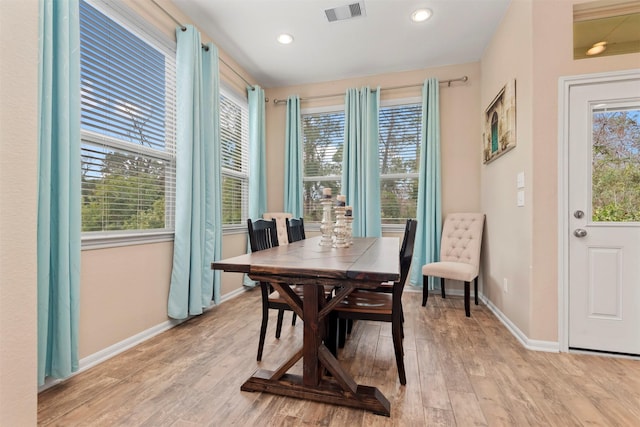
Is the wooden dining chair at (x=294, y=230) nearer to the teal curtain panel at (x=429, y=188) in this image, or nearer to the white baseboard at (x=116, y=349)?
the white baseboard at (x=116, y=349)

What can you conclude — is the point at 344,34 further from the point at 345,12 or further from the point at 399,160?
the point at 399,160

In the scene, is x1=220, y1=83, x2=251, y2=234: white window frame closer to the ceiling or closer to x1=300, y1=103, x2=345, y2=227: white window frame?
the ceiling

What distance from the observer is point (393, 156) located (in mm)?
4031

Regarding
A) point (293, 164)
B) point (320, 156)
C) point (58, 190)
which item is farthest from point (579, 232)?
point (58, 190)

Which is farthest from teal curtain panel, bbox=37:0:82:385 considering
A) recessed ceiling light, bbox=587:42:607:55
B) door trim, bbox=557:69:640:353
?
recessed ceiling light, bbox=587:42:607:55

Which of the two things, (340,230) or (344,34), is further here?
(344,34)

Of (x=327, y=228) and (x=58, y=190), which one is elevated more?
(x=58, y=190)

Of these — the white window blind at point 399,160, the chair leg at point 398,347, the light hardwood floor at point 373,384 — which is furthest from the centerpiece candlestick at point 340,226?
the white window blind at point 399,160

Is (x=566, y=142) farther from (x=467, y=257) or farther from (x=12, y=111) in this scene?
(x=12, y=111)

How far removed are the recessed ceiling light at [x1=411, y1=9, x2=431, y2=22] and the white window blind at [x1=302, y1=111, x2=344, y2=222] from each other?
5.06 ft

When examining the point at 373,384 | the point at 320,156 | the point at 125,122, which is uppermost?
A: the point at 320,156

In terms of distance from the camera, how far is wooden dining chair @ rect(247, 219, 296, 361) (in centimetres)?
197

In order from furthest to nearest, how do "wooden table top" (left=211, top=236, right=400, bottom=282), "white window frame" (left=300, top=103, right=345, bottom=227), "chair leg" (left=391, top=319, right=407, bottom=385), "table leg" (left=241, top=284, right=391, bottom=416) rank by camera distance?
"white window frame" (left=300, top=103, right=345, bottom=227) → "chair leg" (left=391, top=319, right=407, bottom=385) → "table leg" (left=241, top=284, right=391, bottom=416) → "wooden table top" (left=211, top=236, right=400, bottom=282)

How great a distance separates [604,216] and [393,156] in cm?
233
